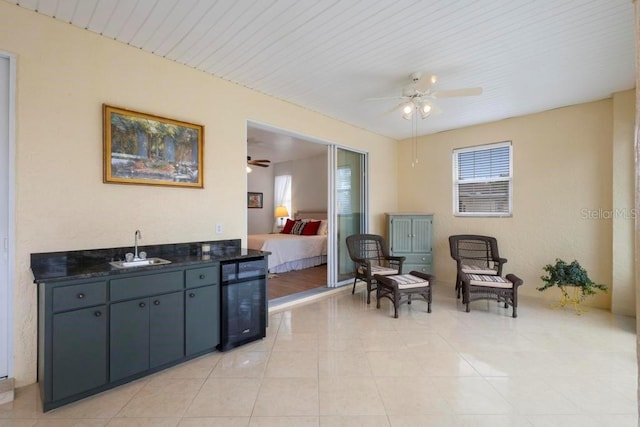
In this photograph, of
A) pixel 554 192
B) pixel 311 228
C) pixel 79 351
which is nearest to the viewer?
pixel 79 351

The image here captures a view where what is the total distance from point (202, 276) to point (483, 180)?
462cm

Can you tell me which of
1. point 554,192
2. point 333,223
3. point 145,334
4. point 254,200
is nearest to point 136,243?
point 145,334

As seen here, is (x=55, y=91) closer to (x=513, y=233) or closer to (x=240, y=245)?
(x=240, y=245)

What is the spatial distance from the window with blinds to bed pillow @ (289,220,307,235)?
3.50 metres

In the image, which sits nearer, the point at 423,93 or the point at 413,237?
the point at 423,93

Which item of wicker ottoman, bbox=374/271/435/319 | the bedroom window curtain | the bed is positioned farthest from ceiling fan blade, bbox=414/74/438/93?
the bedroom window curtain

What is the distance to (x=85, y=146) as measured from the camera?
2.39m

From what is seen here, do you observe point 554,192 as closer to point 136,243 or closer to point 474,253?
point 474,253

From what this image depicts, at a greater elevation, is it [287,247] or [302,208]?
[302,208]

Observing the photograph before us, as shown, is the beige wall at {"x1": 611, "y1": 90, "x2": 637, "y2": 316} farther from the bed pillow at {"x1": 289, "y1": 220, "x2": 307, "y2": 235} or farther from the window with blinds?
the bed pillow at {"x1": 289, "y1": 220, "x2": 307, "y2": 235}

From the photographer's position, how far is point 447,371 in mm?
2389

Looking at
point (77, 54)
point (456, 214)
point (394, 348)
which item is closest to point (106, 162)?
point (77, 54)

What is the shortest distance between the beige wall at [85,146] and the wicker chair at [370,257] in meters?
2.05

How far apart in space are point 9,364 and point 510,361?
3.92 m
